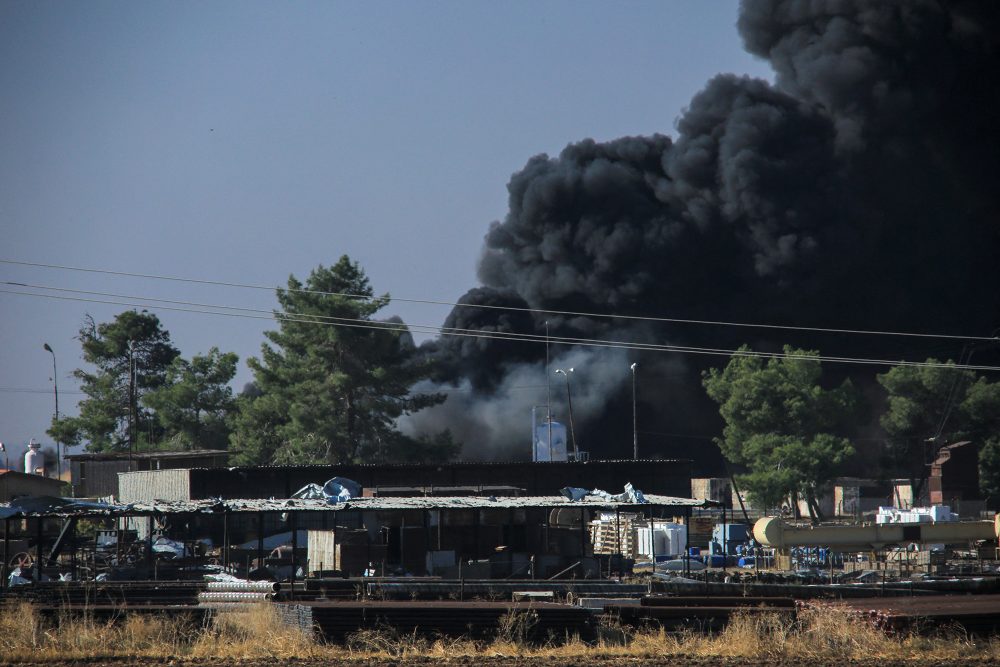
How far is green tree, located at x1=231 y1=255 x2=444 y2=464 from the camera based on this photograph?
68062 millimetres

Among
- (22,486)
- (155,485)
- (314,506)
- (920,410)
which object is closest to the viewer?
(314,506)

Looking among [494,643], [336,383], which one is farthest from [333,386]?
[494,643]

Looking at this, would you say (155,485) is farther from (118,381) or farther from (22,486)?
(118,381)

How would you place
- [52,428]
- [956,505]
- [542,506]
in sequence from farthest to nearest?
[52,428], [956,505], [542,506]

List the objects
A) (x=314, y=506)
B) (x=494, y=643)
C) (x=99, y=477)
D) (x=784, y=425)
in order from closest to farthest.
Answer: (x=494, y=643) < (x=314, y=506) < (x=99, y=477) < (x=784, y=425)

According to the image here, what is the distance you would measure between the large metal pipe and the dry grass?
11.7 meters

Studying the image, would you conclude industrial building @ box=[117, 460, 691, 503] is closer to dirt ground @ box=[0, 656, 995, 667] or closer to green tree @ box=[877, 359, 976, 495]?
green tree @ box=[877, 359, 976, 495]

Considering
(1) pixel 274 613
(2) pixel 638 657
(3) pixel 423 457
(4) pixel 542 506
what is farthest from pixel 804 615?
(3) pixel 423 457

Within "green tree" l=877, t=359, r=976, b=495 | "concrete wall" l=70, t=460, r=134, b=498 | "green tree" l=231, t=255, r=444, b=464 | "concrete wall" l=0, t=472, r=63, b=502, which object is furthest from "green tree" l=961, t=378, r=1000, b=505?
"concrete wall" l=0, t=472, r=63, b=502

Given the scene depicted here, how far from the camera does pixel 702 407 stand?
9294 cm

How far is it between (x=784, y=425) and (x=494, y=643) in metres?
53.0

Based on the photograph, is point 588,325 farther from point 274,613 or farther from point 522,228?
point 274,613

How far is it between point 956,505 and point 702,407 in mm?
31863

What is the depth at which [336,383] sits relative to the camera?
67.6 m
